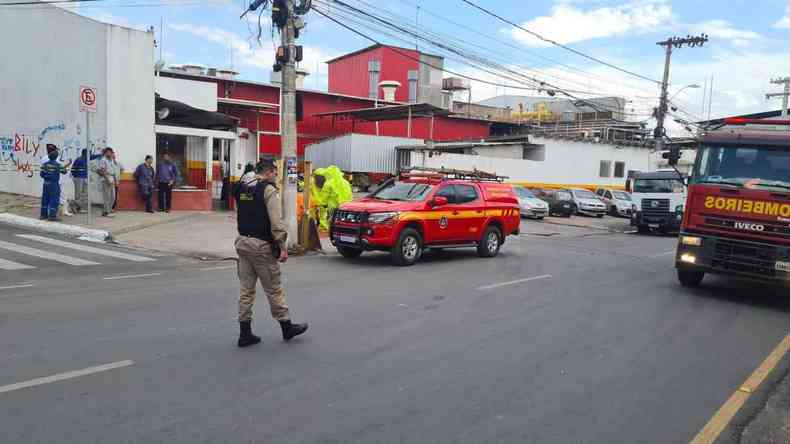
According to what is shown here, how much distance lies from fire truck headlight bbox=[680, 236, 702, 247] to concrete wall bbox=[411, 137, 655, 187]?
2015cm

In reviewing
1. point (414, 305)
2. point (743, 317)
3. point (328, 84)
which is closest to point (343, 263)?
point (414, 305)

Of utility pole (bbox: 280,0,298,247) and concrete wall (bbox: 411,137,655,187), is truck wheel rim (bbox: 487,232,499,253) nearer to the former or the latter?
utility pole (bbox: 280,0,298,247)

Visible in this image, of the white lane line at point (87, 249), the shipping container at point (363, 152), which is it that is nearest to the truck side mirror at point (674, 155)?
the white lane line at point (87, 249)

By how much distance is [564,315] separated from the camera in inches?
312

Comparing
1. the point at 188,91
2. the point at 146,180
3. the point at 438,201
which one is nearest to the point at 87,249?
the point at 146,180

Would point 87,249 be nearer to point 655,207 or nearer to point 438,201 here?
point 438,201

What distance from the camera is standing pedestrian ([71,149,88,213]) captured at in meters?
16.0

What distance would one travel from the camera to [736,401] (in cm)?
505

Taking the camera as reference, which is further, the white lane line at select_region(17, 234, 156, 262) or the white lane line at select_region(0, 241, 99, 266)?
the white lane line at select_region(17, 234, 156, 262)

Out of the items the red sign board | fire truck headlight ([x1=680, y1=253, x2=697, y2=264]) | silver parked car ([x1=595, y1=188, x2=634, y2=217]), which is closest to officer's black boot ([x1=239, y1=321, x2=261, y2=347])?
fire truck headlight ([x1=680, y1=253, x2=697, y2=264])

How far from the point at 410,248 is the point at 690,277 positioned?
501cm

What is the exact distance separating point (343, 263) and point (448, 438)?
320 inches

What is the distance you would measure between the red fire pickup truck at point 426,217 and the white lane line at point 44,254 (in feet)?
15.4

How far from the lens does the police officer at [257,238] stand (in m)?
5.99
